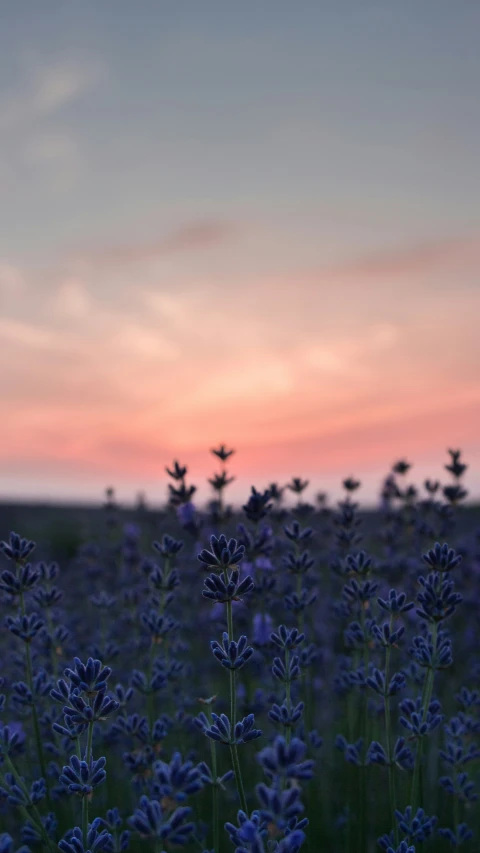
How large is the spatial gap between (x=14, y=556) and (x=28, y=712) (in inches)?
70.9

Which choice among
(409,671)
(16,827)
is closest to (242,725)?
(409,671)

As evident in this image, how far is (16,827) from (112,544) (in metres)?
4.08

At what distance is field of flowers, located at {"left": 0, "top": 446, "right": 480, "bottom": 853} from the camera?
2.70 meters

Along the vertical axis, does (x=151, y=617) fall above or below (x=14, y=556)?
below

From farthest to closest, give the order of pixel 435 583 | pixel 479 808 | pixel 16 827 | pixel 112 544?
pixel 112 544, pixel 479 808, pixel 16 827, pixel 435 583

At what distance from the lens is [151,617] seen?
14.5 feet

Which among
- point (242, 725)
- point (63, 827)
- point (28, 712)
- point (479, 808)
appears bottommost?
point (479, 808)

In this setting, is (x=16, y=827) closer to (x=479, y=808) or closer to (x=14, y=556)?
(x=14, y=556)

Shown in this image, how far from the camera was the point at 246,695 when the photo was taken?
5.17m

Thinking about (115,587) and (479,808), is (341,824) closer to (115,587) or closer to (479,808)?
(479,808)

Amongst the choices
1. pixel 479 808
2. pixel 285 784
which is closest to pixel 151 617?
pixel 285 784

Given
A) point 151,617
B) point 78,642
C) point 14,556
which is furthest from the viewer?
point 78,642

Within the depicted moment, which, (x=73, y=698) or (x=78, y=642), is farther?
(x=78, y=642)

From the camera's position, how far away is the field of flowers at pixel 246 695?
2.70 meters
